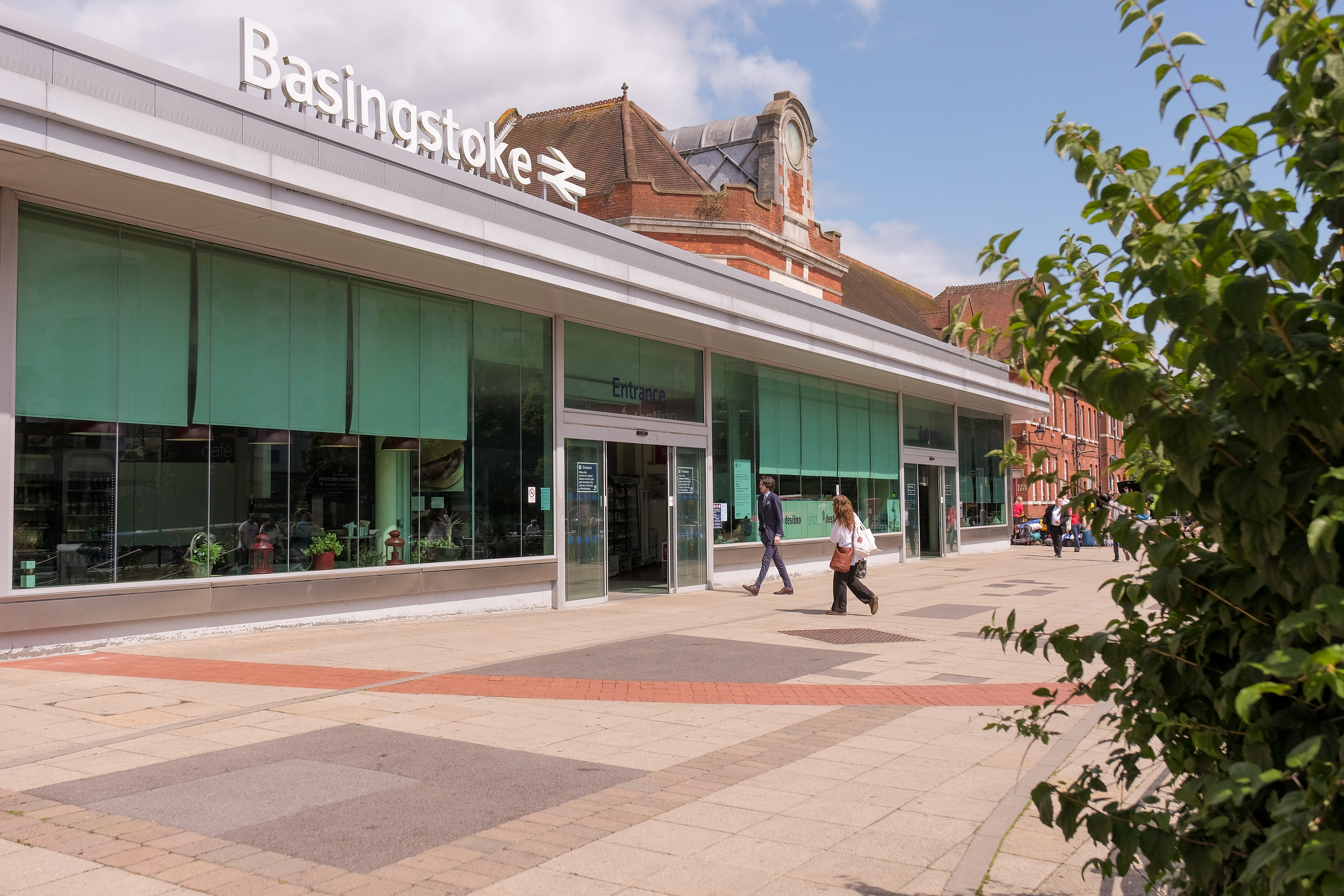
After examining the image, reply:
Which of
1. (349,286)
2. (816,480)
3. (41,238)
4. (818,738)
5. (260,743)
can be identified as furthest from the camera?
(816,480)

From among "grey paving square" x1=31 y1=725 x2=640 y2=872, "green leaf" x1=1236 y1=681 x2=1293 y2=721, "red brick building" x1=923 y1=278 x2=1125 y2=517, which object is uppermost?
"red brick building" x1=923 y1=278 x2=1125 y2=517

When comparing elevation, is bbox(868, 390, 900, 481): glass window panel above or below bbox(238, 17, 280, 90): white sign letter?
below

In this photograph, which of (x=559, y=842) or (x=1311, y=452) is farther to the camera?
(x=559, y=842)

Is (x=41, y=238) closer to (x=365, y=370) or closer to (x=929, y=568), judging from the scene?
(x=365, y=370)

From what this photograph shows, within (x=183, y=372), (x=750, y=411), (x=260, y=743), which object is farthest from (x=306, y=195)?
Answer: (x=750, y=411)

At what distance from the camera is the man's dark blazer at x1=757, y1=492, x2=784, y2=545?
17.9 meters

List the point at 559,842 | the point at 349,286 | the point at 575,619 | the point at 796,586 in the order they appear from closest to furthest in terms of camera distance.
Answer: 1. the point at 559,842
2. the point at 349,286
3. the point at 575,619
4. the point at 796,586

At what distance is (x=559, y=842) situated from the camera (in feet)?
16.4

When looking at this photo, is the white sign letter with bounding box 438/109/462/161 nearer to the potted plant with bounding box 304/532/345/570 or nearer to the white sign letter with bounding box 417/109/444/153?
the white sign letter with bounding box 417/109/444/153

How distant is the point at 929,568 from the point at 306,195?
1843 cm

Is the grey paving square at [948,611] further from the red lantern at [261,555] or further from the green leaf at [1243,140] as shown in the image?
the green leaf at [1243,140]

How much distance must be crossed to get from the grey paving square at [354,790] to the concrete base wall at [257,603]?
465 cm

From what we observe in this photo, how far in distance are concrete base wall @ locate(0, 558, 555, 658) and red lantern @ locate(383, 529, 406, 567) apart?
7.7 inches

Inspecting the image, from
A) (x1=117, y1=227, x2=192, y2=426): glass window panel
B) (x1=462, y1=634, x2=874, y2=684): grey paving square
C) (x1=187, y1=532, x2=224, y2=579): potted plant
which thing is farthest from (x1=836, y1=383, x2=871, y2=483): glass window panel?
(x1=117, y1=227, x2=192, y2=426): glass window panel
